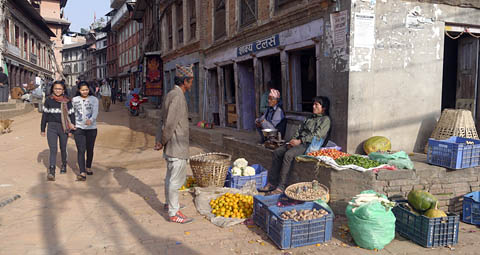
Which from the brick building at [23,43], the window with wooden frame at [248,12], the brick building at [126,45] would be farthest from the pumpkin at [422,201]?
the brick building at [126,45]

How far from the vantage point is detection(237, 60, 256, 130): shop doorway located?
37.8 ft

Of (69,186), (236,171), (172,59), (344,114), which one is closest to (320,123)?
(344,114)

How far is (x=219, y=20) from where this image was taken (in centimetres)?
1298

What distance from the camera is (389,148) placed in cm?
636

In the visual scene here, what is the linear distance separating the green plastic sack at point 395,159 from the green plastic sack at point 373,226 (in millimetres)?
1313

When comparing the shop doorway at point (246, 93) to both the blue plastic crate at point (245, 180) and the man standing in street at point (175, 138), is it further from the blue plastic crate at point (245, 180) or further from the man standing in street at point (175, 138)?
the man standing in street at point (175, 138)

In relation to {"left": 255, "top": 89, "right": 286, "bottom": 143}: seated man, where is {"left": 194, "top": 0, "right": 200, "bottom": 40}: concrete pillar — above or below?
above

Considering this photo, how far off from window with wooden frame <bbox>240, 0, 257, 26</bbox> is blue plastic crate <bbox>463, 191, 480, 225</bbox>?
23.0ft

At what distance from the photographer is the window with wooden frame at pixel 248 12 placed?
1041 cm

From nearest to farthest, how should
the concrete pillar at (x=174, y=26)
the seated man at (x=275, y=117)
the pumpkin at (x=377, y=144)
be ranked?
the pumpkin at (x=377, y=144) < the seated man at (x=275, y=117) < the concrete pillar at (x=174, y=26)

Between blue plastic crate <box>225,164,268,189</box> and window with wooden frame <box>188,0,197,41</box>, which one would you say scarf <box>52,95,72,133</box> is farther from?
window with wooden frame <box>188,0,197,41</box>

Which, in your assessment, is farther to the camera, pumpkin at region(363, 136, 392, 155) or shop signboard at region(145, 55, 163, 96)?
shop signboard at region(145, 55, 163, 96)

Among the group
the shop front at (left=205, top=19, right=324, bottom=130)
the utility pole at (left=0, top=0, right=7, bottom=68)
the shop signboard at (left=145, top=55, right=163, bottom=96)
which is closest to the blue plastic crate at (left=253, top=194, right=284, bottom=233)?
the shop front at (left=205, top=19, right=324, bottom=130)

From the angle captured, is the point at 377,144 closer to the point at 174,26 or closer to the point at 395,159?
the point at 395,159
